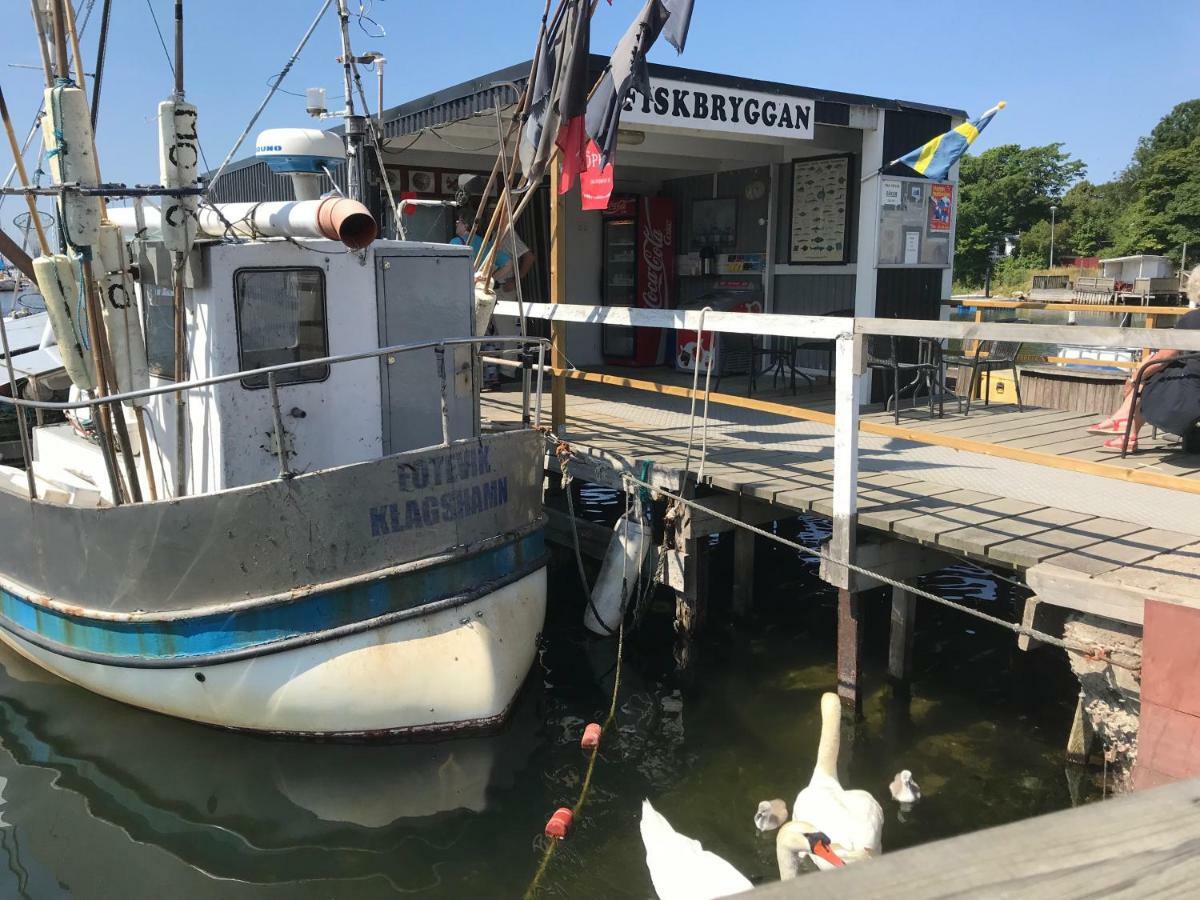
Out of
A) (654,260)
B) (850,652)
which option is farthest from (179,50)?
(654,260)

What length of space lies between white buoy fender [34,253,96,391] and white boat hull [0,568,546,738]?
191 cm

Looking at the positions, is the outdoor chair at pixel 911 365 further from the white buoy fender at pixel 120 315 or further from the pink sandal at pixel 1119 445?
the white buoy fender at pixel 120 315

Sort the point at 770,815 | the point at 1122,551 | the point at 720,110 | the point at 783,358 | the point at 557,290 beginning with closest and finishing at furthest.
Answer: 1. the point at 770,815
2. the point at 1122,551
3. the point at 557,290
4. the point at 720,110
5. the point at 783,358

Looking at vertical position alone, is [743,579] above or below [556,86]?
below

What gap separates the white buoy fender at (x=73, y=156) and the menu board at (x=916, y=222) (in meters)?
7.24

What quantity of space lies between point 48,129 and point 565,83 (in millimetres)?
3574

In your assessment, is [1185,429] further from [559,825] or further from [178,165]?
[178,165]

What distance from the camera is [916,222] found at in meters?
10.1

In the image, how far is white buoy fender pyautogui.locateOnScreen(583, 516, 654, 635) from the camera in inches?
283

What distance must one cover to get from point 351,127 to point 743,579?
4758mm

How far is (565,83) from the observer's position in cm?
727

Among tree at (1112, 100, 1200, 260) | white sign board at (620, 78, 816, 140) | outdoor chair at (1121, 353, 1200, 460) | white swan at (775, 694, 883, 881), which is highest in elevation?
tree at (1112, 100, 1200, 260)

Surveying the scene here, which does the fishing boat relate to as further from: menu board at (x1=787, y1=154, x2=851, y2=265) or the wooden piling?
menu board at (x1=787, y1=154, x2=851, y2=265)

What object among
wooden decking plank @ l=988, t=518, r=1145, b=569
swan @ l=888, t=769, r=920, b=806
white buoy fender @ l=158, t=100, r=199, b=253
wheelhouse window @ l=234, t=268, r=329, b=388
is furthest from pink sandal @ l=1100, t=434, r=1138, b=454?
white buoy fender @ l=158, t=100, r=199, b=253
